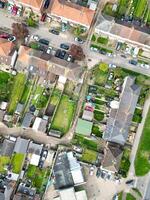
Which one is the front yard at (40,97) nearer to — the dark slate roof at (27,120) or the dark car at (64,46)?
the dark slate roof at (27,120)

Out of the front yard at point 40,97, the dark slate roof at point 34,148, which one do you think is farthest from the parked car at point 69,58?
the dark slate roof at point 34,148

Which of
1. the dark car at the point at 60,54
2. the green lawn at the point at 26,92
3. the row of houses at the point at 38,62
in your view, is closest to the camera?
the row of houses at the point at 38,62

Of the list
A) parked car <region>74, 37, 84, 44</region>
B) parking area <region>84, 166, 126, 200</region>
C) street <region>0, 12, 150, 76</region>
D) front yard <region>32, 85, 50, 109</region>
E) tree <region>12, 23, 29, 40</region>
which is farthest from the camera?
street <region>0, 12, 150, 76</region>

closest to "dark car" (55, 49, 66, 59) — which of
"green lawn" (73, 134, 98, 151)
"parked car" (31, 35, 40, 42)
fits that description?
"parked car" (31, 35, 40, 42)

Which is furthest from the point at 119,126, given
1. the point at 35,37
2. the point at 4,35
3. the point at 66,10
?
the point at 4,35

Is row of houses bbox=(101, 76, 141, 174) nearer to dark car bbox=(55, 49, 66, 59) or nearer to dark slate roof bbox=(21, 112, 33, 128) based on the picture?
dark car bbox=(55, 49, 66, 59)

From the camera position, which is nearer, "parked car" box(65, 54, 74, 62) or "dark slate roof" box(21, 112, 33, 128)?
"dark slate roof" box(21, 112, 33, 128)
